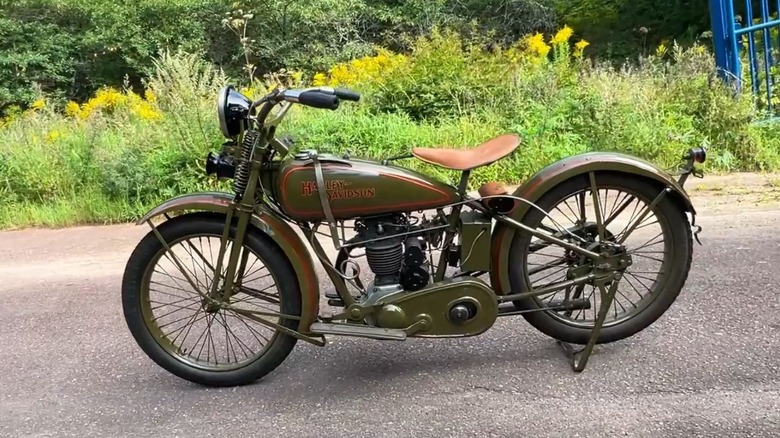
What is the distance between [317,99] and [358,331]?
3.53 feet

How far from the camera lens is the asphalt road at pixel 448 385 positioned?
314cm

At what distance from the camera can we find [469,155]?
3.30m

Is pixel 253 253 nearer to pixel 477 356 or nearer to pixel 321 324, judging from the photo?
pixel 321 324

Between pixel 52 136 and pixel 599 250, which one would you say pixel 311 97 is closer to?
pixel 599 250

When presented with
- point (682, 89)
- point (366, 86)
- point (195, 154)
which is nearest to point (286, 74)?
point (366, 86)

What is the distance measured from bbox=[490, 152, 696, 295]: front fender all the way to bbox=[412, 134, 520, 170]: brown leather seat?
223 mm

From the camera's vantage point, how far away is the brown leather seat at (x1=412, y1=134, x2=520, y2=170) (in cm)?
320

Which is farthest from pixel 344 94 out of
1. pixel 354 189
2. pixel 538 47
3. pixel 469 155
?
pixel 538 47

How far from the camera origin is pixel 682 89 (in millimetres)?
7980

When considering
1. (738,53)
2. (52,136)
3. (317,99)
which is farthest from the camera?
(52,136)

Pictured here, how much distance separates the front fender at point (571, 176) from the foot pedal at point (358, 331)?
589 mm

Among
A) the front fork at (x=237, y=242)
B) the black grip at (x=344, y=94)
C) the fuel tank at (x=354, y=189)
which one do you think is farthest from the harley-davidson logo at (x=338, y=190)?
the black grip at (x=344, y=94)

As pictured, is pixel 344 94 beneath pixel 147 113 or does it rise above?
beneath

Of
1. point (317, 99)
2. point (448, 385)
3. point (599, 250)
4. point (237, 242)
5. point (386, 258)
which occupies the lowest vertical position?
point (448, 385)
